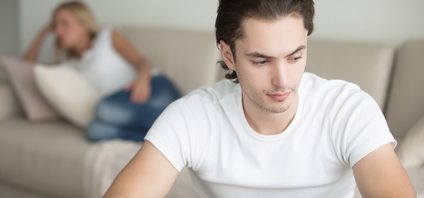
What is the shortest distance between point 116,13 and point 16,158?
1146 millimetres

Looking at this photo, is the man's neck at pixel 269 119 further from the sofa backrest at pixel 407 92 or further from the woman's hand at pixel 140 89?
the woman's hand at pixel 140 89

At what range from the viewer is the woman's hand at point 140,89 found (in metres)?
2.52

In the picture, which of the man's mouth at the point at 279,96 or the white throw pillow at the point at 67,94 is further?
the white throw pillow at the point at 67,94

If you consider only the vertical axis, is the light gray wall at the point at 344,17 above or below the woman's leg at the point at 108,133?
above

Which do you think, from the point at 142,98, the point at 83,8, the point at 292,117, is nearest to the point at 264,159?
the point at 292,117

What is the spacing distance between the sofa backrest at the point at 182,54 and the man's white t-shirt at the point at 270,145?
142 cm

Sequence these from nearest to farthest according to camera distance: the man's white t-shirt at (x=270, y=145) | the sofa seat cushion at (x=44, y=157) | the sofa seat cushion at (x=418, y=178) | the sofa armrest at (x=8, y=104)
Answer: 1. the man's white t-shirt at (x=270, y=145)
2. the sofa seat cushion at (x=418, y=178)
3. the sofa seat cushion at (x=44, y=157)
4. the sofa armrest at (x=8, y=104)

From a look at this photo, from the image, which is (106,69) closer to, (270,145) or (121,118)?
(121,118)

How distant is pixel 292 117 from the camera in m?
1.31

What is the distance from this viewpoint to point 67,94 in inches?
103

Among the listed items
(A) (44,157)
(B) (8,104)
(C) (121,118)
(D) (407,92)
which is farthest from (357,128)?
(B) (8,104)

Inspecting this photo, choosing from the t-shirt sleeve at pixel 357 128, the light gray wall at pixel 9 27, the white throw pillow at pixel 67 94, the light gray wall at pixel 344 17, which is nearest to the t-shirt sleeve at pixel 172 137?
the t-shirt sleeve at pixel 357 128

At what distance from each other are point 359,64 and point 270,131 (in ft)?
3.69

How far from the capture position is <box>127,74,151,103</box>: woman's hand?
252 centimetres
